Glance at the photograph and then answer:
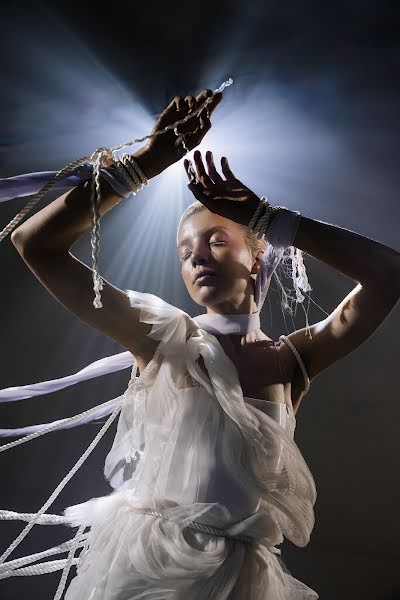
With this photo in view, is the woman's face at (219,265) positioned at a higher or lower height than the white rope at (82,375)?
higher

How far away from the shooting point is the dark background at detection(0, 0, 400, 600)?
148cm

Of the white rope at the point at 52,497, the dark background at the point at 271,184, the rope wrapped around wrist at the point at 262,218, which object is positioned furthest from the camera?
the dark background at the point at 271,184

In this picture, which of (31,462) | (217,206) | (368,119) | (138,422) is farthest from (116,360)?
(368,119)

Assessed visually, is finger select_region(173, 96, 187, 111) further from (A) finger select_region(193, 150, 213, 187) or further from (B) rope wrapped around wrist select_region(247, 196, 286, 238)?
(B) rope wrapped around wrist select_region(247, 196, 286, 238)

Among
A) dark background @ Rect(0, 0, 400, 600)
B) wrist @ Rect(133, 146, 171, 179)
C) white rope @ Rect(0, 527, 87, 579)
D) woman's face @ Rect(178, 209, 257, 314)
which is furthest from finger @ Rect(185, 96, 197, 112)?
white rope @ Rect(0, 527, 87, 579)

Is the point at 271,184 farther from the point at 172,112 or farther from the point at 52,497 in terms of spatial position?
the point at 52,497

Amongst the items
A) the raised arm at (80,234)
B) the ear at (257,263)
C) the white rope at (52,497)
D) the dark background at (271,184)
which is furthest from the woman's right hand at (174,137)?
the dark background at (271,184)

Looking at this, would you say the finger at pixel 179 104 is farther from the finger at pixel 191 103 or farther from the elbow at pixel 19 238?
the elbow at pixel 19 238

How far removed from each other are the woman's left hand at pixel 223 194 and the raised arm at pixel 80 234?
0.16 feet

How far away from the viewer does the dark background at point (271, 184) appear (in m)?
1.48

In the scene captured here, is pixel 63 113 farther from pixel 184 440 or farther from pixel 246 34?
pixel 184 440

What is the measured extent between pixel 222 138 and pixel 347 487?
115 centimetres

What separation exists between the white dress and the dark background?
75cm

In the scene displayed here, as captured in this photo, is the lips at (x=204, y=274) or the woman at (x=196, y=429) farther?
the lips at (x=204, y=274)
